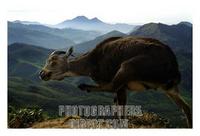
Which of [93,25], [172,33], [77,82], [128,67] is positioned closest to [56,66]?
[77,82]

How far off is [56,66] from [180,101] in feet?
4.66

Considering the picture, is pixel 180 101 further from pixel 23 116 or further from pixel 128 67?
pixel 23 116

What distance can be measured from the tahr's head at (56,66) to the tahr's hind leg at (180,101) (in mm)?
1192

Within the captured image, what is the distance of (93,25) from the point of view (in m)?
7.38

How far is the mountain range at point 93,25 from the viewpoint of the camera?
7.29 metres

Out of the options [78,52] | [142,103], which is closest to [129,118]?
[142,103]

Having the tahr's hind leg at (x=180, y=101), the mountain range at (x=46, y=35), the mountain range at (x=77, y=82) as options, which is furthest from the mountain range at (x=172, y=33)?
the mountain range at (x=46, y=35)

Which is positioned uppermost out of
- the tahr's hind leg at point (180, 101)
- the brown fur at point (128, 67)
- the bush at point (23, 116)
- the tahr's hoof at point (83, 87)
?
the brown fur at point (128, 67)
